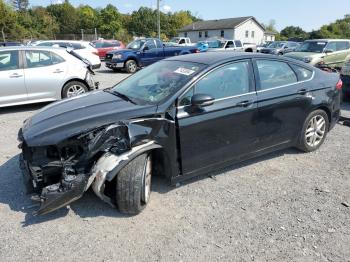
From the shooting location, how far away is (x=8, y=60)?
717 cm

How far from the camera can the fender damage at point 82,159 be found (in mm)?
3020

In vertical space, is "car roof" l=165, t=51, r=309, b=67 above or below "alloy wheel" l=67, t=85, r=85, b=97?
above

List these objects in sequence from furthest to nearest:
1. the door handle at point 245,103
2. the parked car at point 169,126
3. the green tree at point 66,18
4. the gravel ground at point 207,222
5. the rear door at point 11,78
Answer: the green tree at point 66,18 → the rear door at point 11,78 → the door handle at point 245,103 → the parked car at point 169,126 → the gravel ground at point 207,222

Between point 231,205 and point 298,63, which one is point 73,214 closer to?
point 231,205

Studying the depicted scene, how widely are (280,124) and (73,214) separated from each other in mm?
2922

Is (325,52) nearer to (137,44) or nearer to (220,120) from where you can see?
(137,44)

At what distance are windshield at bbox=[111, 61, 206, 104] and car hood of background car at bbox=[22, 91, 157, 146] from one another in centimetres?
22

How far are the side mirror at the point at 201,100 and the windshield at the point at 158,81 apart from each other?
0.25m

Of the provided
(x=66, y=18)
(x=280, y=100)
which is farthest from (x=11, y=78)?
(x=66, y=18)

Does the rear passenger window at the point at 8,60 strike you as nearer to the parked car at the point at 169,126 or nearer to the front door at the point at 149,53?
the parked car at the point at 169,126

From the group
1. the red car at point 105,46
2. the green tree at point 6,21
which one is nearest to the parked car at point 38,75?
the red car at point 105,46

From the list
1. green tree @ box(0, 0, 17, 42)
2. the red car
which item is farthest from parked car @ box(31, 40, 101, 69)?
green tree @ box(0, 0, 17, 42)

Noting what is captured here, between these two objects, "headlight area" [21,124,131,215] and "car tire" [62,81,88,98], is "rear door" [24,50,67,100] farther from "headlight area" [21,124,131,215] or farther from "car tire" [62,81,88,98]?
"headlight area" [21,124,131,215]

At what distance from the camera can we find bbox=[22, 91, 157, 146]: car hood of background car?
10.3 feet
